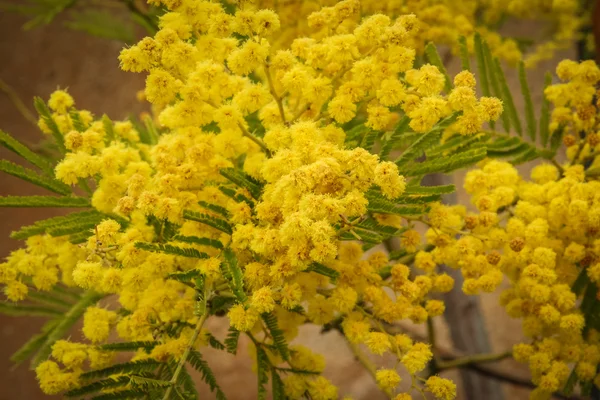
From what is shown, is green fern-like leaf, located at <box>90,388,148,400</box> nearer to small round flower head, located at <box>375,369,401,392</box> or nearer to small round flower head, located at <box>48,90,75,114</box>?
small round flower head, located at <box>375,369,401,392</box>

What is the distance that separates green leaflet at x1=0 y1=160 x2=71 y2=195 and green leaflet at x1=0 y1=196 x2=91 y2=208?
19 millimetres

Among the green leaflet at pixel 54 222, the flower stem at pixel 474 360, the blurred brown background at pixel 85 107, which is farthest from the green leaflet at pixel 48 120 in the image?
the blurred brown background at pixel 85 107

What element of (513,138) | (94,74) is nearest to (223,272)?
(513,138)

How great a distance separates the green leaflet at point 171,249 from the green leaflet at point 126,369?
0.49 ft

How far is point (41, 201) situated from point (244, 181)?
0.29 meters

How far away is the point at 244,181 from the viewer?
686 mm

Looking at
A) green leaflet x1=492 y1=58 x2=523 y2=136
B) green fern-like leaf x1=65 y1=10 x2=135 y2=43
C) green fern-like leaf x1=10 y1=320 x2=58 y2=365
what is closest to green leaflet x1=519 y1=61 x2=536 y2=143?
green leaflet x1=492 y1=58 x2=523 y2=136

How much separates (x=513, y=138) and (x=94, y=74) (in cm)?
203

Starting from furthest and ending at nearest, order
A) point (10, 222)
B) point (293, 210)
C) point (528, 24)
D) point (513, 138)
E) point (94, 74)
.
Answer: point (94, 74) < point (10, 222) < point (528, 24) < point (513, 138) < point (293, 210)

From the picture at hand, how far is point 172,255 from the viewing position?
0.68m

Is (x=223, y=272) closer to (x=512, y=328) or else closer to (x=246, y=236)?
(x=246, y=236)

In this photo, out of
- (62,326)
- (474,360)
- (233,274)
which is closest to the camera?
(233,274)

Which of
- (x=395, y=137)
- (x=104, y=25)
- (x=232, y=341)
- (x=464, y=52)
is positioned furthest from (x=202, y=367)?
(x=104, y=25)

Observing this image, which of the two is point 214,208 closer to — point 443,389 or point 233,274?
point 233,274
